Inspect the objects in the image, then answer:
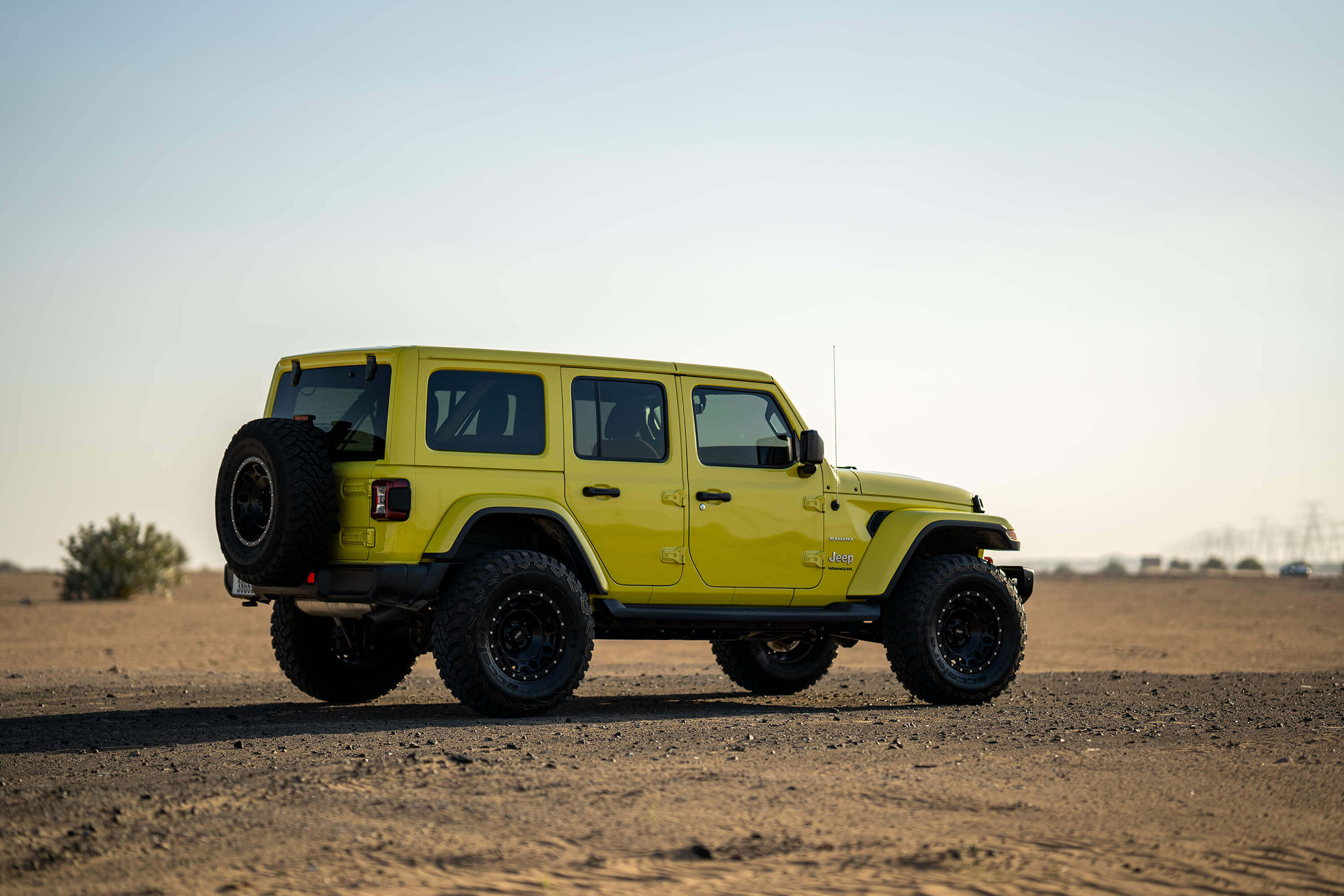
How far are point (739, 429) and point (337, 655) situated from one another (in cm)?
367

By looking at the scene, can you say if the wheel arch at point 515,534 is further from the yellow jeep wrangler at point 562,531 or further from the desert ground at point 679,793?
the desert ground at point 679,793

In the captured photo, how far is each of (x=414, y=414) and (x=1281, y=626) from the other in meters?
25.0

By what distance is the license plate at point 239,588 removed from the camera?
374 inches

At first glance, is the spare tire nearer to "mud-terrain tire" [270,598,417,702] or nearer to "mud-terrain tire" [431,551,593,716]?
"mud-terrain tire" [431,551,593,716]

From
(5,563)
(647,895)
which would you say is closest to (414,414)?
(647,895)

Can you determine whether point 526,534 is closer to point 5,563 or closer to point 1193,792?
point 1193,792

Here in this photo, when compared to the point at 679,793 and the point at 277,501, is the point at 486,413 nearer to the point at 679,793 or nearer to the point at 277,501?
the point at 277,501

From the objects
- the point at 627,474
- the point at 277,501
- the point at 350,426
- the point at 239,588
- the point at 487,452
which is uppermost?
the point at 350,426

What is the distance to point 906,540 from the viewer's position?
1056 cm

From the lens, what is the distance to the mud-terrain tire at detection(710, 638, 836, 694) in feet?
39.9

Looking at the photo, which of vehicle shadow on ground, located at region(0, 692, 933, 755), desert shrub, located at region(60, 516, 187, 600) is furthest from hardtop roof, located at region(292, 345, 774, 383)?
desert shrub, located at region(60, 516, 187, 600)

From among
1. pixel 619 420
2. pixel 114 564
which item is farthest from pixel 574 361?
pixel 114 564

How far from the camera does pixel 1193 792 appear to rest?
649cm

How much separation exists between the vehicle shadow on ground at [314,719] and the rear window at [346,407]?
1.83 meters
